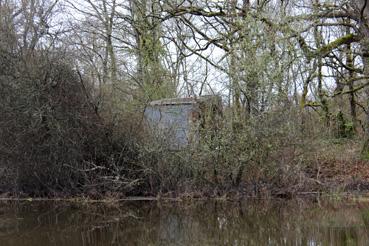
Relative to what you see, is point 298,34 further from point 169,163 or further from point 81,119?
point 81,119

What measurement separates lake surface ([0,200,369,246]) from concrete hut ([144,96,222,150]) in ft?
6.07

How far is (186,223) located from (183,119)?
449 centimetres

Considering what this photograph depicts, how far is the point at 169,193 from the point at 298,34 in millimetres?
6181

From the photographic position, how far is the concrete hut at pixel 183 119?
1411 centimetres

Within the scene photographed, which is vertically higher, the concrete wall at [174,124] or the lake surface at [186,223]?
the concrete wall at [174,124]

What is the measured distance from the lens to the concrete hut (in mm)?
14109

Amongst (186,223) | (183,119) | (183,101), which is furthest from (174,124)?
(186,223)

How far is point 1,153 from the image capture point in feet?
48.2

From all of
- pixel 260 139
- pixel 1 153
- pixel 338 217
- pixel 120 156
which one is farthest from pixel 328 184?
pixel 1 153

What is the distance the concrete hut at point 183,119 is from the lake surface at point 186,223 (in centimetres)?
185

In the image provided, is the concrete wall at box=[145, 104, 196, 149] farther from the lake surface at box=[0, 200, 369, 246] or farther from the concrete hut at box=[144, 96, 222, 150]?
the lake surface at box=[0, 200, 369, 246]

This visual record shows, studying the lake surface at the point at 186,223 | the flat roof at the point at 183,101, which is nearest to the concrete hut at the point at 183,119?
the flat roof at the point at 183,101

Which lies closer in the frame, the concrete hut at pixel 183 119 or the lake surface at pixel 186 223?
the lake surface at pixel 186 223

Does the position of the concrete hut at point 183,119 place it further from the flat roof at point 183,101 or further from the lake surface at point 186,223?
the lake surface at point 186,223
